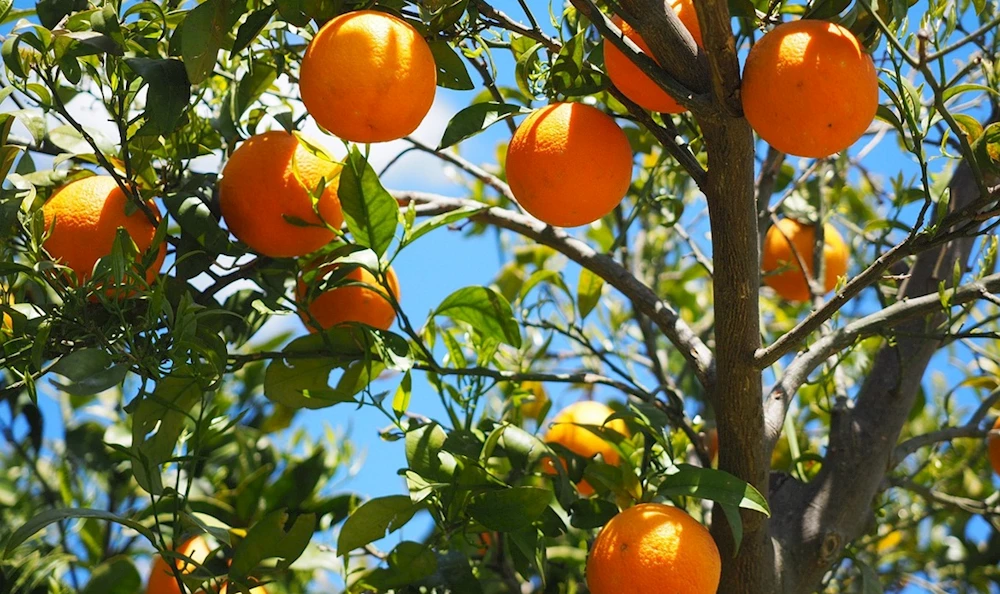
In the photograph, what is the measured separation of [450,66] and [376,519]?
43 centimetres

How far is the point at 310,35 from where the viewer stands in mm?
942

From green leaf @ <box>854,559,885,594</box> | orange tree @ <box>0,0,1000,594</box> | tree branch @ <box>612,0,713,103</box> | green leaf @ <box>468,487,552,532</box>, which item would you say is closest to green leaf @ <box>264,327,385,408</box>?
orange tree @ <box>0,0,1000,594</box>

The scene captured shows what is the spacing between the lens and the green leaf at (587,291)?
1.26 m

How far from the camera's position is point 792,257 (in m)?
1.39

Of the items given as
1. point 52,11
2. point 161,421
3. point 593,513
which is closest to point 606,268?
point 593,513

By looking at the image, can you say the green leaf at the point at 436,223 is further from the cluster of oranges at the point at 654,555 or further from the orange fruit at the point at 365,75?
the cluster of oranges at the point at 654,555

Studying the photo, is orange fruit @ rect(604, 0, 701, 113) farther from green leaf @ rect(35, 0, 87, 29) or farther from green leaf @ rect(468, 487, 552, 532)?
green leaf @ rect(35, 0, 87, 29)

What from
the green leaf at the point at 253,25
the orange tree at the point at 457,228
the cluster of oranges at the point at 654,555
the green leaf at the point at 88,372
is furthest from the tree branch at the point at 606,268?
the green leaf at the point at 88,372

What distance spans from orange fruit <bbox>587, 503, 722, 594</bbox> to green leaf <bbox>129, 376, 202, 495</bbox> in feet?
1.37

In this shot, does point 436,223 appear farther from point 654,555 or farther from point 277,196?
point 654,555

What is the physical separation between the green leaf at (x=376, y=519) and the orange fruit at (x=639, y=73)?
17.0 inches

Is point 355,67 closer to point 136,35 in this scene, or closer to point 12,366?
point 136,35

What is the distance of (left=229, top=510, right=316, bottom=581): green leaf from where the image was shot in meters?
0.97

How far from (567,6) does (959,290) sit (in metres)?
0.46
